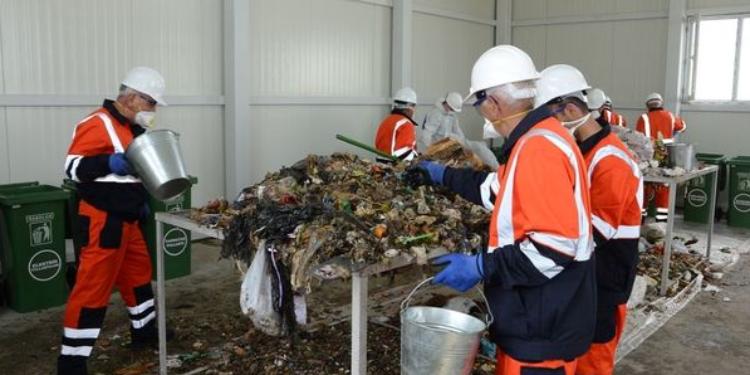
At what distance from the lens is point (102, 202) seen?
3438 millimetres

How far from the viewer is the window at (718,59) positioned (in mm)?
9008

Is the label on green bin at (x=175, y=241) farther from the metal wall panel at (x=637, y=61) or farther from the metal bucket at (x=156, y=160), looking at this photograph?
the metal wall panel at (x=637, y=61)

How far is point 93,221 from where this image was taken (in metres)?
3.42

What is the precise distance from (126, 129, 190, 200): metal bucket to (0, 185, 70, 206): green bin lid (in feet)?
6.52

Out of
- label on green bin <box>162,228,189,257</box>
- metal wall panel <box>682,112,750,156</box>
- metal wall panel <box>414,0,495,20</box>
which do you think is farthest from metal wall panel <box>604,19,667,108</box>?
label on green bin <box>162,228,189,257</box>

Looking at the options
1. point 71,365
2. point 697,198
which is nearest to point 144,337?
point 71,365

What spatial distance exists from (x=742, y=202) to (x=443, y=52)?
472 centimetres

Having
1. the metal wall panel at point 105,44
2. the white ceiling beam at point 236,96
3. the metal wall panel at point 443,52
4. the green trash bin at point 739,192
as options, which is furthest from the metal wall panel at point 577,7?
the metal wall panel at point 105,44

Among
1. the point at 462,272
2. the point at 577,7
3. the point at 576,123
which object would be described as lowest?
the point at 462,272

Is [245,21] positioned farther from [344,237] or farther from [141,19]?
[344,237]

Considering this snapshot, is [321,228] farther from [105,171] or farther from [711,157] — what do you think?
[711,157]

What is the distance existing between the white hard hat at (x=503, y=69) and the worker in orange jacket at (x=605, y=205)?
0.65m

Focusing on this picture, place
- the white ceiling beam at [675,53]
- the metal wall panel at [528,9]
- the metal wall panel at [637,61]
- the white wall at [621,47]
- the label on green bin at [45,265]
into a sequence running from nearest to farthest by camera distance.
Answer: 1. the label on green bin at [45,265]
2. the white wall at [621,47]
3. the white ceiling beam at [675,53]
4. the metal wall panel at [637,61]
5. the metal wall panel at [528,9]

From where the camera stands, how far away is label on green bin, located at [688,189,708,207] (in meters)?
8.37
